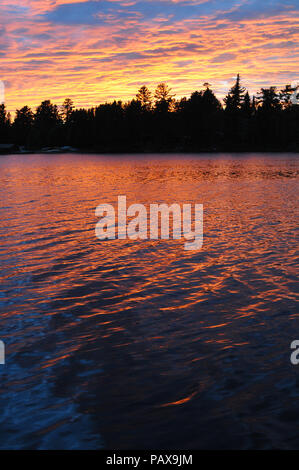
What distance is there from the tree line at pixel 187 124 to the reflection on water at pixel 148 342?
380ft

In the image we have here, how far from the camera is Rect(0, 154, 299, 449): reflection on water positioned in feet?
15.3

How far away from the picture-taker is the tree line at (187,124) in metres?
125

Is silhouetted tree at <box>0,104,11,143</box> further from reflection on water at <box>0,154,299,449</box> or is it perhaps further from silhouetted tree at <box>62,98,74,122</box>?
reflection on water at <box>0,154,299,449</box>

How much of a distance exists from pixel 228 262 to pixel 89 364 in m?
5.66

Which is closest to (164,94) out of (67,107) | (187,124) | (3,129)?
(187,124)

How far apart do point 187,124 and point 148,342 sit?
132 meters

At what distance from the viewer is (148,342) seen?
6609 millimetres

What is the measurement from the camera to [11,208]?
19797 mm

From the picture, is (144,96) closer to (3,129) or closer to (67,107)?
(67,107)

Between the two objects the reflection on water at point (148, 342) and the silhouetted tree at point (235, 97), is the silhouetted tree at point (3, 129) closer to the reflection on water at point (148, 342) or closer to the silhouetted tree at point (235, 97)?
the silhouetted tree at point (235, 97)

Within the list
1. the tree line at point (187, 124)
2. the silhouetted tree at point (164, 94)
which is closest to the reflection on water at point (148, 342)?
the tree line at point (187, 124)

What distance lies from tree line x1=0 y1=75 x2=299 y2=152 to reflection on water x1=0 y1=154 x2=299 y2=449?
116 metres
